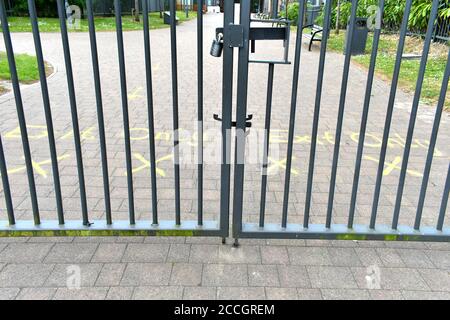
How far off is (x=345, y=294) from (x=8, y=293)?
6.44ft

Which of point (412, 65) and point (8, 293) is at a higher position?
point (412, 65)

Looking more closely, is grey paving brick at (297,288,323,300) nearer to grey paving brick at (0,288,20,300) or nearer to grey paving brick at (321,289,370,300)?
grey paving brick at (321,289,370,300)

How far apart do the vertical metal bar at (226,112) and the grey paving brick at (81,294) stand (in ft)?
2.87

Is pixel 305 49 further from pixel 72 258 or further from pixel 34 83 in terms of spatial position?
pixel 72 258

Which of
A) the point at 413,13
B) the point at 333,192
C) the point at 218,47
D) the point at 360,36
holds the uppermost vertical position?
the point at 413,13

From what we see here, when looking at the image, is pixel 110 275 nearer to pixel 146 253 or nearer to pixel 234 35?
pixel 146 253

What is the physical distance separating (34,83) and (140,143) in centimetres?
422

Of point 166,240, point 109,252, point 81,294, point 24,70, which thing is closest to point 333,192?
point 166,240

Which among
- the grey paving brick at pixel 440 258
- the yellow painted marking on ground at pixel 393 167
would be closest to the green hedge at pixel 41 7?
the yellow painted marking on ground at pixel 393 167

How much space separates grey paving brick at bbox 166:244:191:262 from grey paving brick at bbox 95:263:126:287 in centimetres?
31

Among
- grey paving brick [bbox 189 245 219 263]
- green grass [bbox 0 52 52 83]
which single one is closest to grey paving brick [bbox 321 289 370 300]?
grey paving brick [bbox 189 245 219 263]

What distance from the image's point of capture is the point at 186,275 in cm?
242

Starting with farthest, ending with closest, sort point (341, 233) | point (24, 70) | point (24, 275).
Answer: point (24, 70) → point (341, 233) → point (24, 275)

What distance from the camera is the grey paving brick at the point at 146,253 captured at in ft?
8.38
